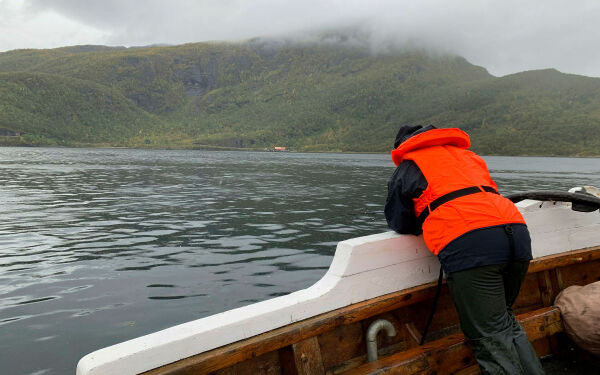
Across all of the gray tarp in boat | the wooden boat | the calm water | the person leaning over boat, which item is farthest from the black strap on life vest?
the calm water

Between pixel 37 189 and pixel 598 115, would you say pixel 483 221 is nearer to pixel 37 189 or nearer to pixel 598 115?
pixel 37 189

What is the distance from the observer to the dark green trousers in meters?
3.02

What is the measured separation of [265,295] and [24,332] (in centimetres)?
381

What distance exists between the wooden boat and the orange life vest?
529mm

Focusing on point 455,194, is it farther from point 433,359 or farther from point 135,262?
point 135,262

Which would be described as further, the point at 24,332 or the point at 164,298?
the point at 164,298

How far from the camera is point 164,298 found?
7.50 m

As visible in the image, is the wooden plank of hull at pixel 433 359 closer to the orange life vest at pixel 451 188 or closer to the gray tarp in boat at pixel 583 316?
the gray tarp in boat at pixel 583 316

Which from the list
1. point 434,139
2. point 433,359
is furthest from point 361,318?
point 434,139

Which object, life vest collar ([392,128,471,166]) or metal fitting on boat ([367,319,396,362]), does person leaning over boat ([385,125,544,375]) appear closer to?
life vest collar ([392,128,471,166])

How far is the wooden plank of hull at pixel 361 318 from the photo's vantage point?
2574 millimetres

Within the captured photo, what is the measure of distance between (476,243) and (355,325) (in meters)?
1.26

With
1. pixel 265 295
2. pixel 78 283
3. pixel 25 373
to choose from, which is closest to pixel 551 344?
pixel 265 295

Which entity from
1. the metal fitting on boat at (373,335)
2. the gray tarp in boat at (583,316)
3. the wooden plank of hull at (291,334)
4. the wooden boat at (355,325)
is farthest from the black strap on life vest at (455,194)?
the gray tarp in boat at (583,316)
